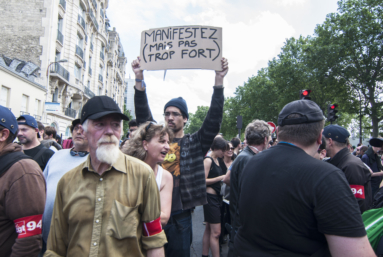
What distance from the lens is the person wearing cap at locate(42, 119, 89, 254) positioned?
8.40ft

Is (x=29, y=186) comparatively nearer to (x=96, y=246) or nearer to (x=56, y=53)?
(x=96, y=246)

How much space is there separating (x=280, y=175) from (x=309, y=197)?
21 cm

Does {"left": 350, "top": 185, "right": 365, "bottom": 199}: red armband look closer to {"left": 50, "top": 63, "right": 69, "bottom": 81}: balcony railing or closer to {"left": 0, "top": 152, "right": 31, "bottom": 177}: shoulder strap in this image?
{"left": 0, "top": 152, "right": 31, "bottom": 177}: shoulder strap

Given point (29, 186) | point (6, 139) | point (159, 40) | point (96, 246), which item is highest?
point (159, 40)

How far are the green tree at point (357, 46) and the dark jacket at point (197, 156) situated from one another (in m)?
24.2

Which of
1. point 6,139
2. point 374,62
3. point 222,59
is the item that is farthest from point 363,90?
point 6,139

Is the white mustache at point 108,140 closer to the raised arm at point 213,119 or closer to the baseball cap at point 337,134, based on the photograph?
the raised arm at point 213,119

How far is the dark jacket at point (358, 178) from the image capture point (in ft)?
10.2

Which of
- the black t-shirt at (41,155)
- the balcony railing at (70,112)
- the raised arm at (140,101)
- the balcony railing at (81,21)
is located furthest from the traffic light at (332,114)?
the balcony railing at (81,21)

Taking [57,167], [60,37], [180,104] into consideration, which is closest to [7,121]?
[57,167]

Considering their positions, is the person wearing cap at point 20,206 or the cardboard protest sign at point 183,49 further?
the cardboard protest sign at point 183,49

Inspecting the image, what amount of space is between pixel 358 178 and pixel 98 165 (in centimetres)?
279

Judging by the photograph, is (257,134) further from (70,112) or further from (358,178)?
(70,112)

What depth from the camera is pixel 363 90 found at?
24.6 m
